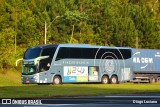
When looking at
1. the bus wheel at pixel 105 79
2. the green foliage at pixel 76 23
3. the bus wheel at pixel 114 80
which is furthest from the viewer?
the green foliage at pixel 76 23

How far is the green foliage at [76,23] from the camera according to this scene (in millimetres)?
73062

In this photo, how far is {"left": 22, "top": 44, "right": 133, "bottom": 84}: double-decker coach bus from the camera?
42.2 metres

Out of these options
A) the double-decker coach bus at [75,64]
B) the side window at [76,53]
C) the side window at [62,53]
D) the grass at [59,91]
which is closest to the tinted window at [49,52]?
the double-decker coach bus at [75,64]

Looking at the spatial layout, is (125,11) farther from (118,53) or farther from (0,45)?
(118,53)

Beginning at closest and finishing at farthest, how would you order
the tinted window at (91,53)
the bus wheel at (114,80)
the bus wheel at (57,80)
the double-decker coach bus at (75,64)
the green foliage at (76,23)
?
the double-decker coach bus at (75,64) < the bus wheel at (57,80) < the tinted window at (91,53) < the bus wheel at (114,80) < the green foliage at (76,23)

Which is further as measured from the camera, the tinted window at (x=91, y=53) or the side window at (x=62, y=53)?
the tinted window at (x=91, y=53)

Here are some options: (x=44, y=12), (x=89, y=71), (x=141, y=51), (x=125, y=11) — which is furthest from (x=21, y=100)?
(x=125, y=11)

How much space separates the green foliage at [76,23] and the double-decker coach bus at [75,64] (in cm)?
2506

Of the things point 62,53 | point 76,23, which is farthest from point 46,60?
point 76,23

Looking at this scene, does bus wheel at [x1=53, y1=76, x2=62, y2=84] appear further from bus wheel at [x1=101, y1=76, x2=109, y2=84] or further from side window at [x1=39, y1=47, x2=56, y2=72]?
bus wheel at [x1=101, y1=76, x2=109, y2=84]

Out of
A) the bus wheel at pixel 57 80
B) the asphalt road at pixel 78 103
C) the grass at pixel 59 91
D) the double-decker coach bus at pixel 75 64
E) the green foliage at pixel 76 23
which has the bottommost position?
the asphalt road at pixel 78 103

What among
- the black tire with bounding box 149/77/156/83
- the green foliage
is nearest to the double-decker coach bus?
the black tire with bounding box 149/77/156/83

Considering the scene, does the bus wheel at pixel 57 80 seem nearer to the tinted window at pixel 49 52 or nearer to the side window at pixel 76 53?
the tinted window at pixel 49 52

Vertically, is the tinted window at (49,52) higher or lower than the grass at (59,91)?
higher
